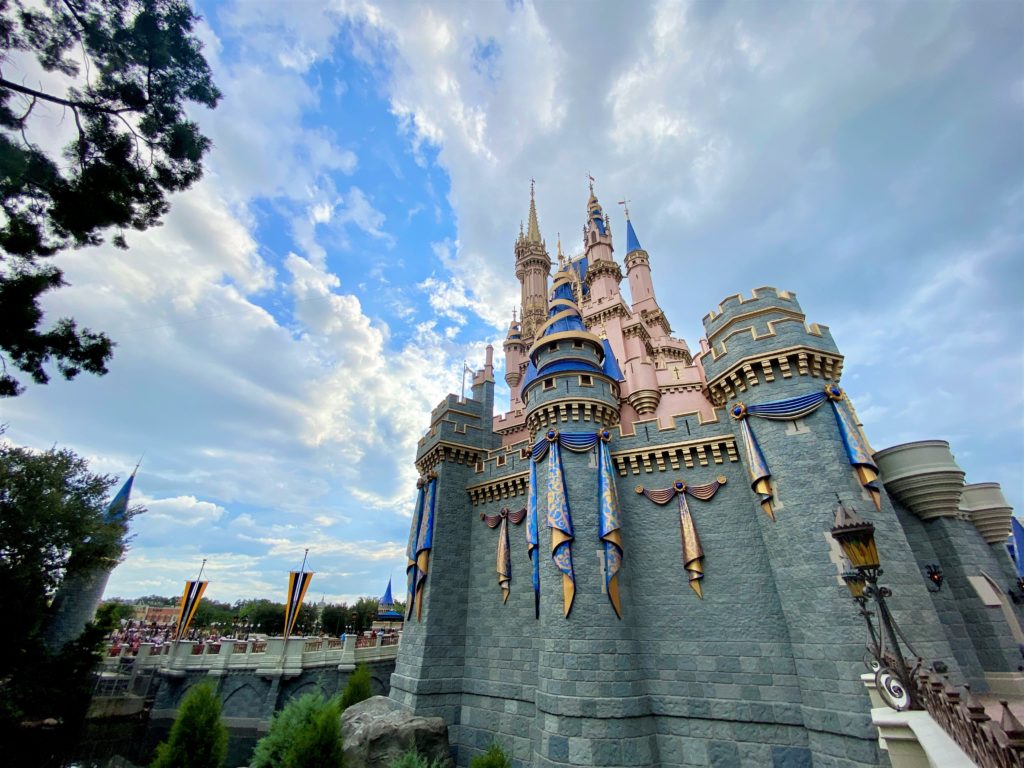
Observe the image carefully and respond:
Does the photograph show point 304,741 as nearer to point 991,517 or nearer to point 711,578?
point 711,578

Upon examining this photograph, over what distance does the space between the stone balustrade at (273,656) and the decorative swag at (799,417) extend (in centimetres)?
2132

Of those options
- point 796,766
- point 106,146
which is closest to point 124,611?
point 106,146

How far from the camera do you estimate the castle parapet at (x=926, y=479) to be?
11812mm

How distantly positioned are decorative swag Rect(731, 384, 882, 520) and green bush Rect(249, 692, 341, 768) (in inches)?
530

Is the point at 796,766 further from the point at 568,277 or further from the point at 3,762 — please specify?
the point at 3,762

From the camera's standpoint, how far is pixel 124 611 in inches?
2299

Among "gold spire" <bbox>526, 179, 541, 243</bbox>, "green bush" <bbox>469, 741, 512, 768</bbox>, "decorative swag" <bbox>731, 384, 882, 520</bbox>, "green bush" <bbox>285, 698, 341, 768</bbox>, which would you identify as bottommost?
"green bush" <bbox>469, 741, 512, 768</bbox>

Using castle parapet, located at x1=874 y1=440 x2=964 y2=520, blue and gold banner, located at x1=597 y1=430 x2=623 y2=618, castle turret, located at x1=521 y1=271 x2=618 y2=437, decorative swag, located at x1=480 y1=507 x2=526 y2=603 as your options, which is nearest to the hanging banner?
decorative swag, located at x1=480 y1=507 x2=526 y2=603

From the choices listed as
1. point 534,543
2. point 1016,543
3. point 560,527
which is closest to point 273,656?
point 534,543

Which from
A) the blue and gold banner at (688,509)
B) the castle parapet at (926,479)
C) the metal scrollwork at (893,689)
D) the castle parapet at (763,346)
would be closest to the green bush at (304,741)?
the blue and gold banner at (688,509)

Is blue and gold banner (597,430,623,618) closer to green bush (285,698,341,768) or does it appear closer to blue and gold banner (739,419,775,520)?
blue and gold banner (739,419,775,520)

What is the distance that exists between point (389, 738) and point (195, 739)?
614 centimetres

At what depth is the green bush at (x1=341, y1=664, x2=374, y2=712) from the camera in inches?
747

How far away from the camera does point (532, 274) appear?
4025 cm
